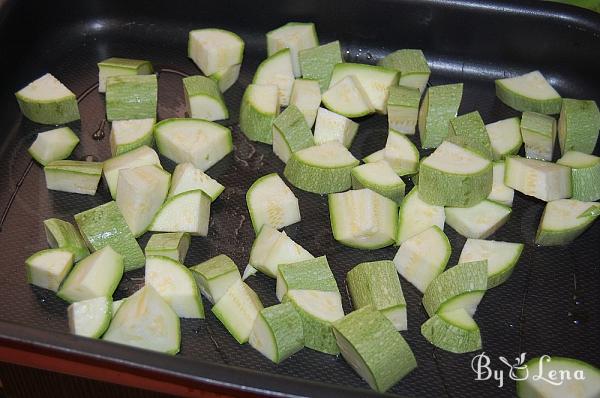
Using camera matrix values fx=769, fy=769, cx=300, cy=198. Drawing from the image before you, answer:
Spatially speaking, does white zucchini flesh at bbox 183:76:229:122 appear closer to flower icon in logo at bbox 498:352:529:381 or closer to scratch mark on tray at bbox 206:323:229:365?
scratch mark on tray at bbox 206:323:229:365

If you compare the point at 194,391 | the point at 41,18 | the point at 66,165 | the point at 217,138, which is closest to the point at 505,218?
the point at 217,138

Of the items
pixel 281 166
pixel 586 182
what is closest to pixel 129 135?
pixel 281 166

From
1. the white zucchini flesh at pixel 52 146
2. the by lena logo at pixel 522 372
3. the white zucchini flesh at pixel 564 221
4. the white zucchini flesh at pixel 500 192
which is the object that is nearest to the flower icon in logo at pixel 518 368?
the by lena logo at pixel 522 372

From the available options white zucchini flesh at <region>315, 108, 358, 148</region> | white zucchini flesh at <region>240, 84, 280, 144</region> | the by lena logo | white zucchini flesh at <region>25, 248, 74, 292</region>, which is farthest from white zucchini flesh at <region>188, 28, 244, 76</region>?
the by lena logo

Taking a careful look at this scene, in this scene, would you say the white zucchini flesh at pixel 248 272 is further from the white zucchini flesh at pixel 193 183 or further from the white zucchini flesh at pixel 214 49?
the white zucchini flesh at pixel 214 49

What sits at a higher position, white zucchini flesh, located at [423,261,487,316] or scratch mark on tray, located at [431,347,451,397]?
white zucchini flesh, located at [423,261,487,316]

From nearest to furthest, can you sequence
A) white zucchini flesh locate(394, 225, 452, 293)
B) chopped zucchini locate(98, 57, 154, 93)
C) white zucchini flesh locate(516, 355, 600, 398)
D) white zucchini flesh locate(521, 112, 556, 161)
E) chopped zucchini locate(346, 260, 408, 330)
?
white zucchini flesh locate(516, 355, 600, 398) < chopped zucchini locate(346, 260, 408, 330) < white zucchini flesh locate(394, 225, 452, 293) < white zucchini flesh locate(521, 112, 556, 161) < chopped zucchini locate(98, 57, 154, 93)
